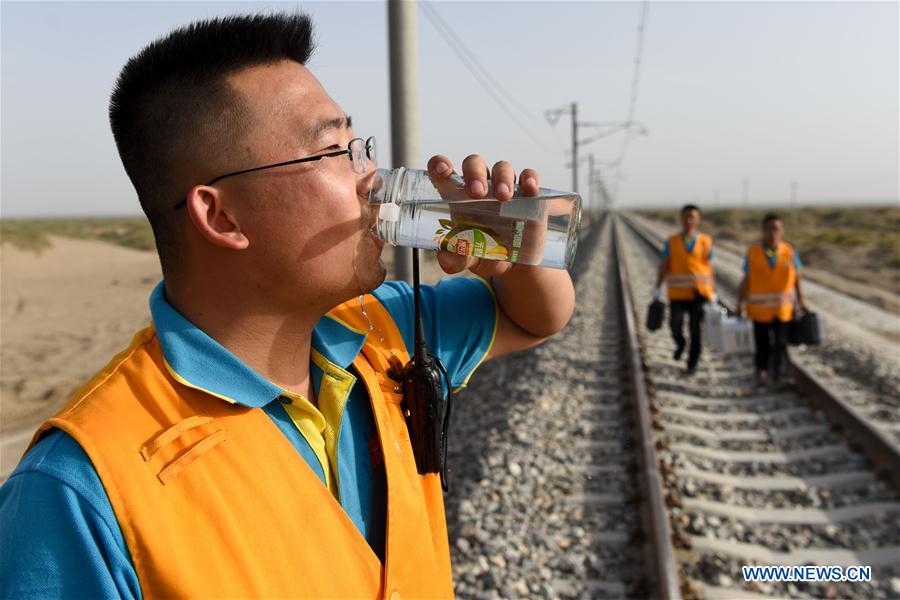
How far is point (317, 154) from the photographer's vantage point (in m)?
1.49

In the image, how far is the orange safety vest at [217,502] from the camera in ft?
3.48

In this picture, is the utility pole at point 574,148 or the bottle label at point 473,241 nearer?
the bottle label at point 473,241

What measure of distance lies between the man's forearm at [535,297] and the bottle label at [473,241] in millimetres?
107

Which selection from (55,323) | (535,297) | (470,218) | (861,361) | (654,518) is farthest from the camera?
(55,323)

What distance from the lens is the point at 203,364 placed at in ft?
4.38

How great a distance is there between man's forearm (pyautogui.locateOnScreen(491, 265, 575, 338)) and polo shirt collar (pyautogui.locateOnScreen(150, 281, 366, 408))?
780mm

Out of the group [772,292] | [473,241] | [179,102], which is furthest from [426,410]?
[772,292]

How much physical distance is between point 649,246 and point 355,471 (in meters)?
33.5

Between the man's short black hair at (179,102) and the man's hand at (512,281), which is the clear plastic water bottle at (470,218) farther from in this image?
the man's short black hair at (179,102)

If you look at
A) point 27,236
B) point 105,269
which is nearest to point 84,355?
point 105,269

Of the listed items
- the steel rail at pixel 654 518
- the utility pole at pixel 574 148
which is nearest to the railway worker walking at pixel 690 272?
the steel rail at pixel 654 518

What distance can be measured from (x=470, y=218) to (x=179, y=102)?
2.46 ft

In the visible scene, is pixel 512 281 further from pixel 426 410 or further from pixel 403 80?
pixel 403 80

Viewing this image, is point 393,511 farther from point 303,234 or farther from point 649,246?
point 649,246
